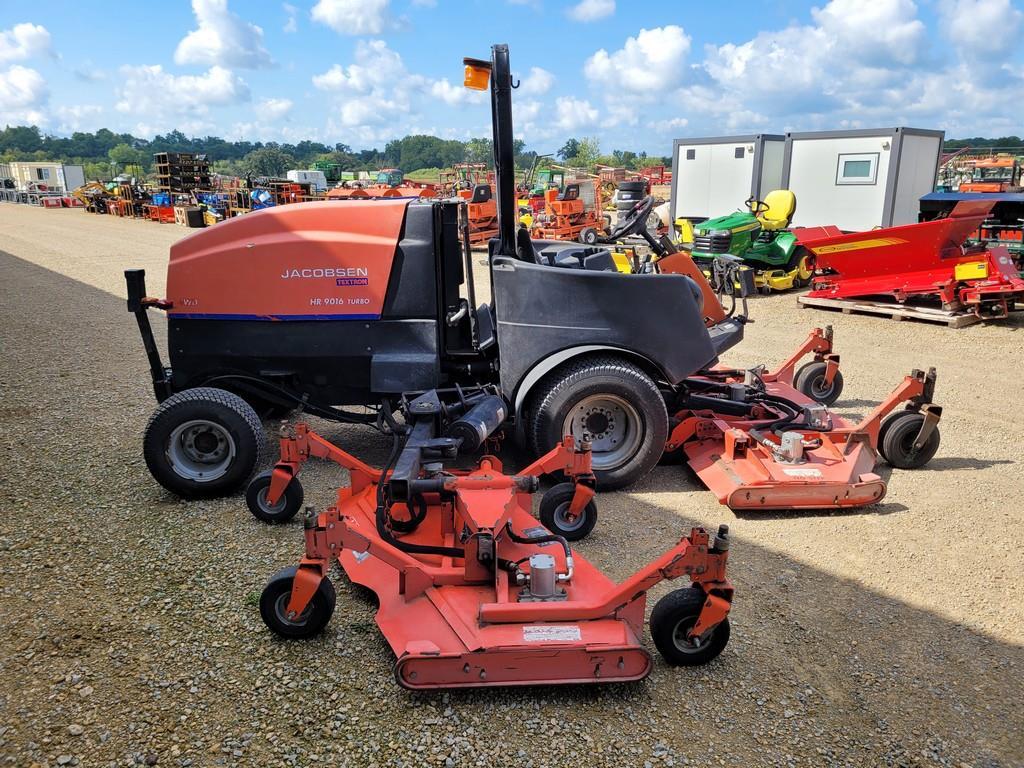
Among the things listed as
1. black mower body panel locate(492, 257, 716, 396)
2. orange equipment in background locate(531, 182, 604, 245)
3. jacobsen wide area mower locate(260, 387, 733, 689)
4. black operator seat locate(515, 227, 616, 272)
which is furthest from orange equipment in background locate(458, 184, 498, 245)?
jacobsen wide area mower locate(260, 387, 733, 689)

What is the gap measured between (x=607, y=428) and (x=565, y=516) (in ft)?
2.80

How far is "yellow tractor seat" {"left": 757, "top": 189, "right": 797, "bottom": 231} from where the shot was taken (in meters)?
11.7

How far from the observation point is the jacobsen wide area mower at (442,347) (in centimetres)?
432

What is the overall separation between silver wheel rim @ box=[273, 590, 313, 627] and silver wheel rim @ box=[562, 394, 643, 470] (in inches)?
76.5

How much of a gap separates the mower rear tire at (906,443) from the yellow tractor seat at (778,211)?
7603 millimetres

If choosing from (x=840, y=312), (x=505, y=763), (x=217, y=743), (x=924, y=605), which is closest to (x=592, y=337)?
(x=924, y=605)

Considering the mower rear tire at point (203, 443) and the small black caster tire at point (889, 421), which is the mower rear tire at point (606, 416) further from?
the mower rear tire at point (203, 443)

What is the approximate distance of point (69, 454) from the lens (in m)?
5.13

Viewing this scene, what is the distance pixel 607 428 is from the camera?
4.62 metres

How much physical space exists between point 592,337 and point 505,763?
2.54 metres

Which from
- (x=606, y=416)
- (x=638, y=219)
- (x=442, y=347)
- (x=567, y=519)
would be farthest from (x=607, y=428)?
→ (x=638, y=219)

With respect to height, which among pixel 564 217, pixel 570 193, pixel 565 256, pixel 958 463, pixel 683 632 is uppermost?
pixel 565 256

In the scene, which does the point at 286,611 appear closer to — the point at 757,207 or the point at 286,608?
the point at 286,608

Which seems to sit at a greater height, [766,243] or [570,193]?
[570,193]
